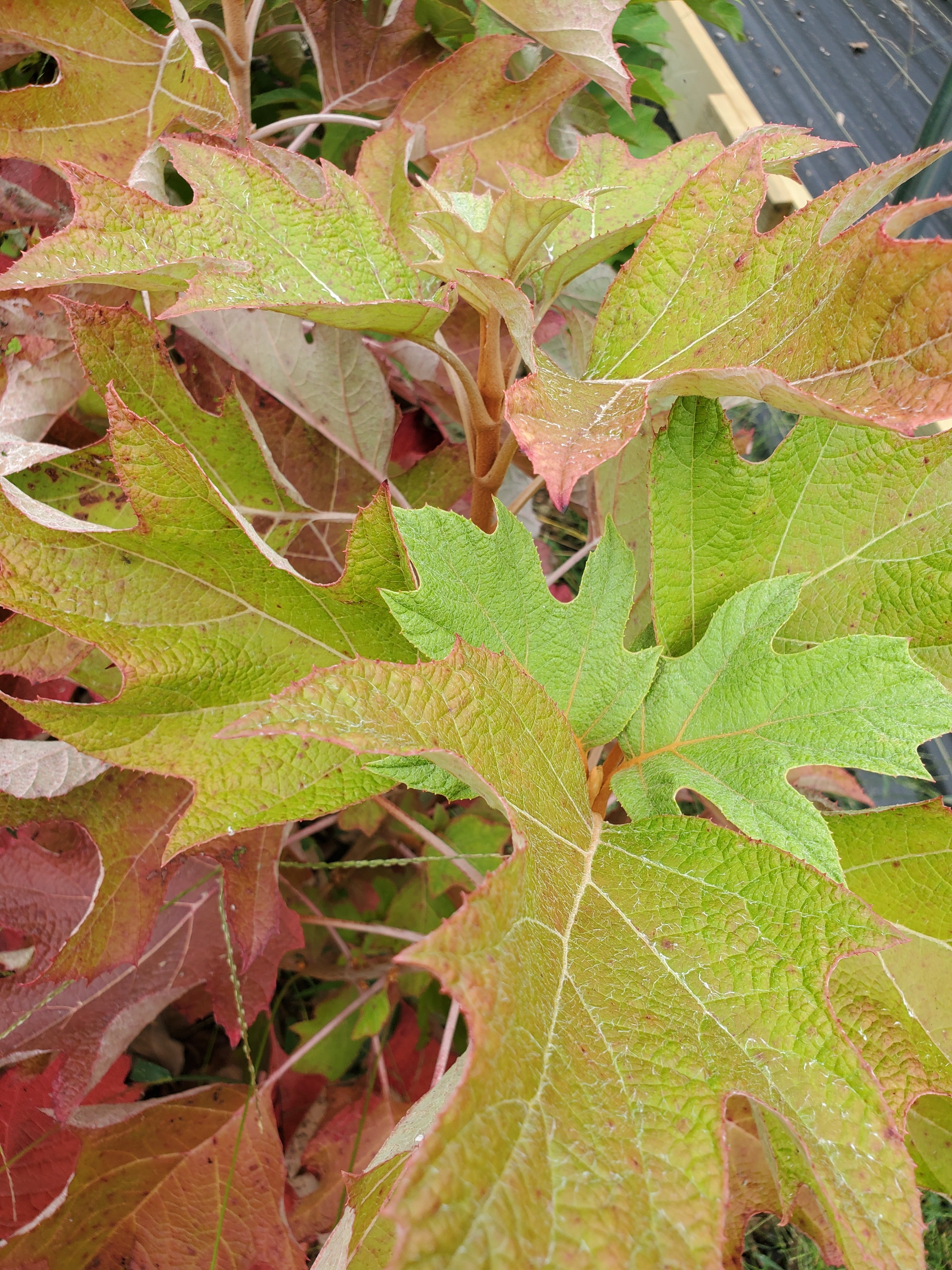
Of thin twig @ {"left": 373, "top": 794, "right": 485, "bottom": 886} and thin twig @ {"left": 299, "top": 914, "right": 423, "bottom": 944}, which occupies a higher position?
thin twig @ {"left": 373, "top": 794, "right": 485, "bottom": 886}

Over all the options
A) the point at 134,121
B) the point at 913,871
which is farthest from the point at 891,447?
the point at 134,121

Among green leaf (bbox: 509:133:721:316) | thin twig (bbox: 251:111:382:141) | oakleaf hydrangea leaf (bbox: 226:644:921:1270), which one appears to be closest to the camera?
oakleaf hydrangea leaf (bbox: 226:644:921:1270)

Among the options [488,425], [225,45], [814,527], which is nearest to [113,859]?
[488,425]

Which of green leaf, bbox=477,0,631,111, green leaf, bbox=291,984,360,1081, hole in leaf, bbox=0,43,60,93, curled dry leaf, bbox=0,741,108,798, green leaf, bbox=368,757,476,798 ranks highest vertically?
green leaf, bbox=477,0,631,111

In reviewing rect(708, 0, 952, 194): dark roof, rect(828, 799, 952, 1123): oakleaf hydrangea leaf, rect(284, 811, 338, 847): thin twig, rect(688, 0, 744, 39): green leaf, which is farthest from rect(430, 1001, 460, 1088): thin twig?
rect(708, 0, 952, 194): dark roof

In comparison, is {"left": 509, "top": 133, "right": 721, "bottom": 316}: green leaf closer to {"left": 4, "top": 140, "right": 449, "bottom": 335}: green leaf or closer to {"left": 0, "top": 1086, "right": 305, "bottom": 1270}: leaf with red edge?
{"left": 4, "top": 140, "right": 449, "bottom": 335}: green leaf

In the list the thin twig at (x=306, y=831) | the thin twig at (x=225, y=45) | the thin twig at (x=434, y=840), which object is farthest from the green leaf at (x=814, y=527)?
the thin twig at (x=225, y=45)

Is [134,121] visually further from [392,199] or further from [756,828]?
[756,828]

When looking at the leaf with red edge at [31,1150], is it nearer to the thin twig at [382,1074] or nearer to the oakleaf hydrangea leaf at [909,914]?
the thin twig at [382,1074]

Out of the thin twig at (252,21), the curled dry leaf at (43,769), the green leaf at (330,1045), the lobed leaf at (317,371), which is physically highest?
the thin twig at (252,21)
